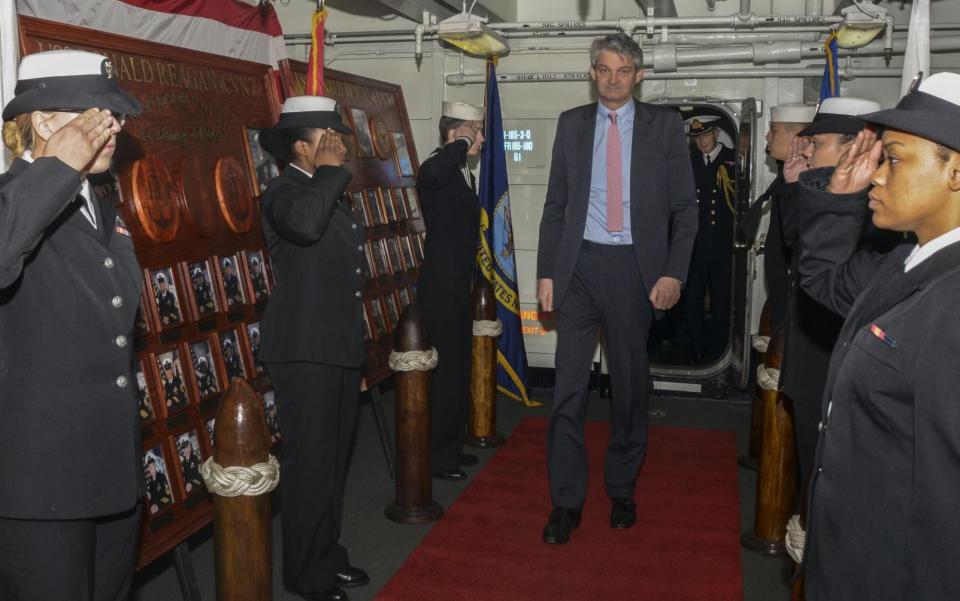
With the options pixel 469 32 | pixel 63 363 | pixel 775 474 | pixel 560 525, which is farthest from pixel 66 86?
pixel 469 32

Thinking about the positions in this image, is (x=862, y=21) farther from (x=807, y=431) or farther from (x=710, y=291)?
(x=807, y=431)

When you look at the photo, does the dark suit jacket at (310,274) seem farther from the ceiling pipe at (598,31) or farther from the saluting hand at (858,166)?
the ceiling pipe at (598,31)

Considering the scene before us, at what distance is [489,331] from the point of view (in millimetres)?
5160

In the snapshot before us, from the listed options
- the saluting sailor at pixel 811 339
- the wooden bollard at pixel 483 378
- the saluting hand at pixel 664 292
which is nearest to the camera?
the saluting sailor at pixel 811 339

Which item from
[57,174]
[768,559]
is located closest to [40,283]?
[57,174]

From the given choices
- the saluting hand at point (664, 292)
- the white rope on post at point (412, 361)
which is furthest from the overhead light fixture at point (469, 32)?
the saluting hand at point (664, 292)

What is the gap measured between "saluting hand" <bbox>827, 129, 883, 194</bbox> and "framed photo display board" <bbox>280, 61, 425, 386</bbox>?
3.19 metres

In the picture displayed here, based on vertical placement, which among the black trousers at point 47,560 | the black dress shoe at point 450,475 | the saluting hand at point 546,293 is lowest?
the black dress shoe at point 450,475

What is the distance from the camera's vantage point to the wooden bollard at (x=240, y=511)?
2.50 m

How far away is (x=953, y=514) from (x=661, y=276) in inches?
91.4

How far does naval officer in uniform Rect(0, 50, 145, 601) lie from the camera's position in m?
1.89

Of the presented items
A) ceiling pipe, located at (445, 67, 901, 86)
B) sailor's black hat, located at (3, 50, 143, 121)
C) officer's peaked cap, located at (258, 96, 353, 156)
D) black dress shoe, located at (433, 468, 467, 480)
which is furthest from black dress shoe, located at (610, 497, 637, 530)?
ceiling pipe, located at (445, 67, 901, 86)

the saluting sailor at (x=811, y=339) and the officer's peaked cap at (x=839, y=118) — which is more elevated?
the officer's peaked cap at (x=839, y=118)

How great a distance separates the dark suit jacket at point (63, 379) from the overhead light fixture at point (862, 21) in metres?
4.69
